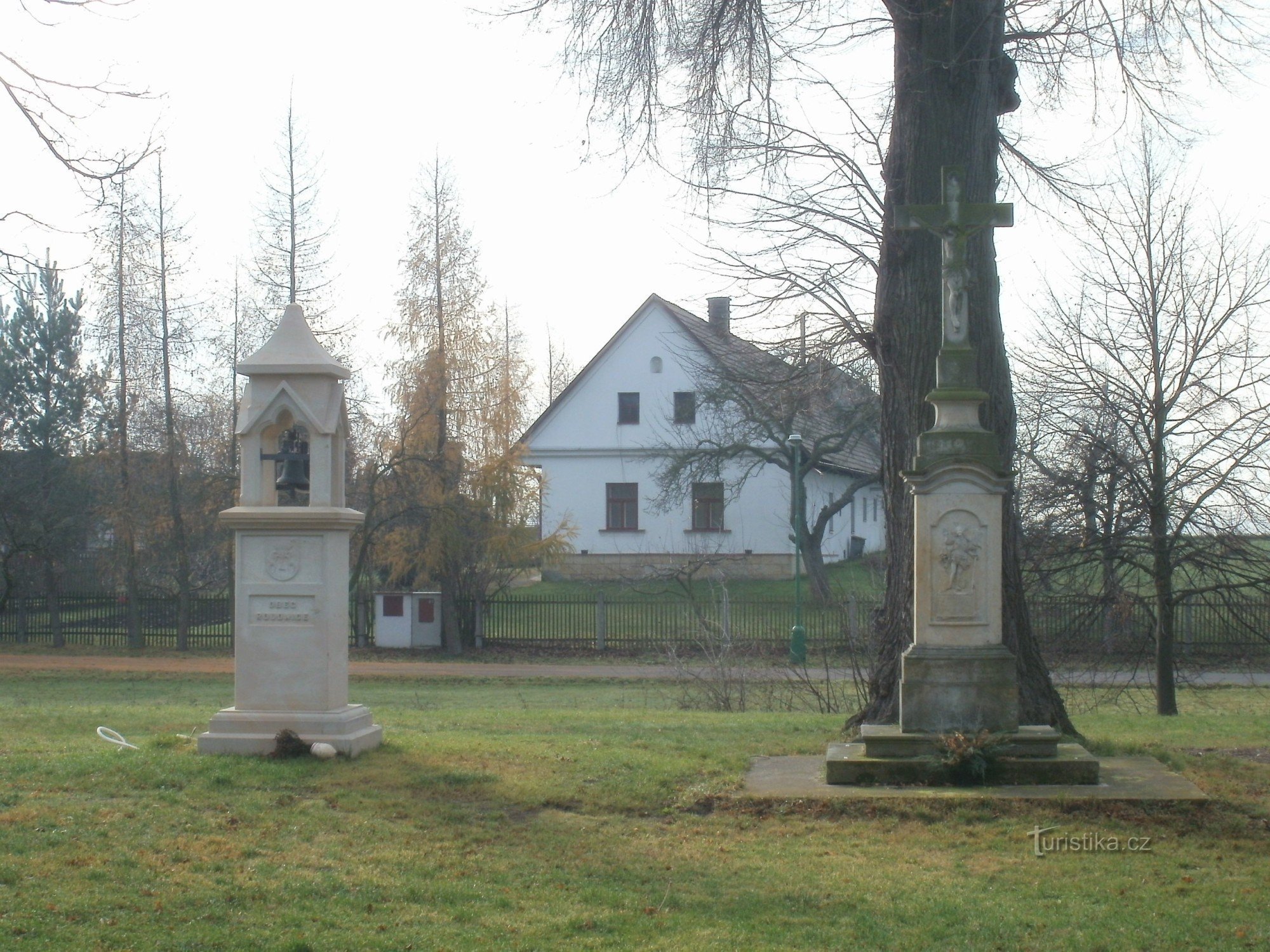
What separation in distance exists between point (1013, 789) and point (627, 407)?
37.1 metres

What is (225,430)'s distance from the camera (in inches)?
1432

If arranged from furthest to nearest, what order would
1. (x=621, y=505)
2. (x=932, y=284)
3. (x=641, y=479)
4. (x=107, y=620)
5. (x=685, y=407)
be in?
1. (x=621, y=505)
2. (x=641, y=479)
3. (x=685, y=407)
4. (x=107, y=620)
5. (x=932, y=284)

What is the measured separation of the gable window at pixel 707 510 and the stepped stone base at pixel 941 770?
33914 millimetres

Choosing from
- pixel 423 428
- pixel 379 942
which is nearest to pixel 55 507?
pixel 423 428

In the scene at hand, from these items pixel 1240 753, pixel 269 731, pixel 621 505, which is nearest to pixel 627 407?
pixel 621 505

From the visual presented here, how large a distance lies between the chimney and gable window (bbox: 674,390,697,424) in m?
23.5

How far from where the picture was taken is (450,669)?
26.7 meters

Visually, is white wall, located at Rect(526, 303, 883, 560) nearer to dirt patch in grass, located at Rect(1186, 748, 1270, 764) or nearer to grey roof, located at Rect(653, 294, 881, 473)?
grey roof, located at Rect(653, 294, 881, 473)

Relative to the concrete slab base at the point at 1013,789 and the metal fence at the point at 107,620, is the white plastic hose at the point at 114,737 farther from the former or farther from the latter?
the metal fence at the point at 107,620

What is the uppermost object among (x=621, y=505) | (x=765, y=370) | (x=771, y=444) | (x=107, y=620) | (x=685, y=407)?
(x=685, y=407)

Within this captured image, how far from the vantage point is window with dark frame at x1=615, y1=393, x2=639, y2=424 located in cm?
4444

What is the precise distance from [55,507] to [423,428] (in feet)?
40.6

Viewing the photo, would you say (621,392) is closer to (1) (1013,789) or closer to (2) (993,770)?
(2) (993,770)

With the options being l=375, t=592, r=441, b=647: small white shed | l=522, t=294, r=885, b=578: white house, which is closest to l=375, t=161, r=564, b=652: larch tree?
l=375, t=592, r=441, b=647: small white shed
